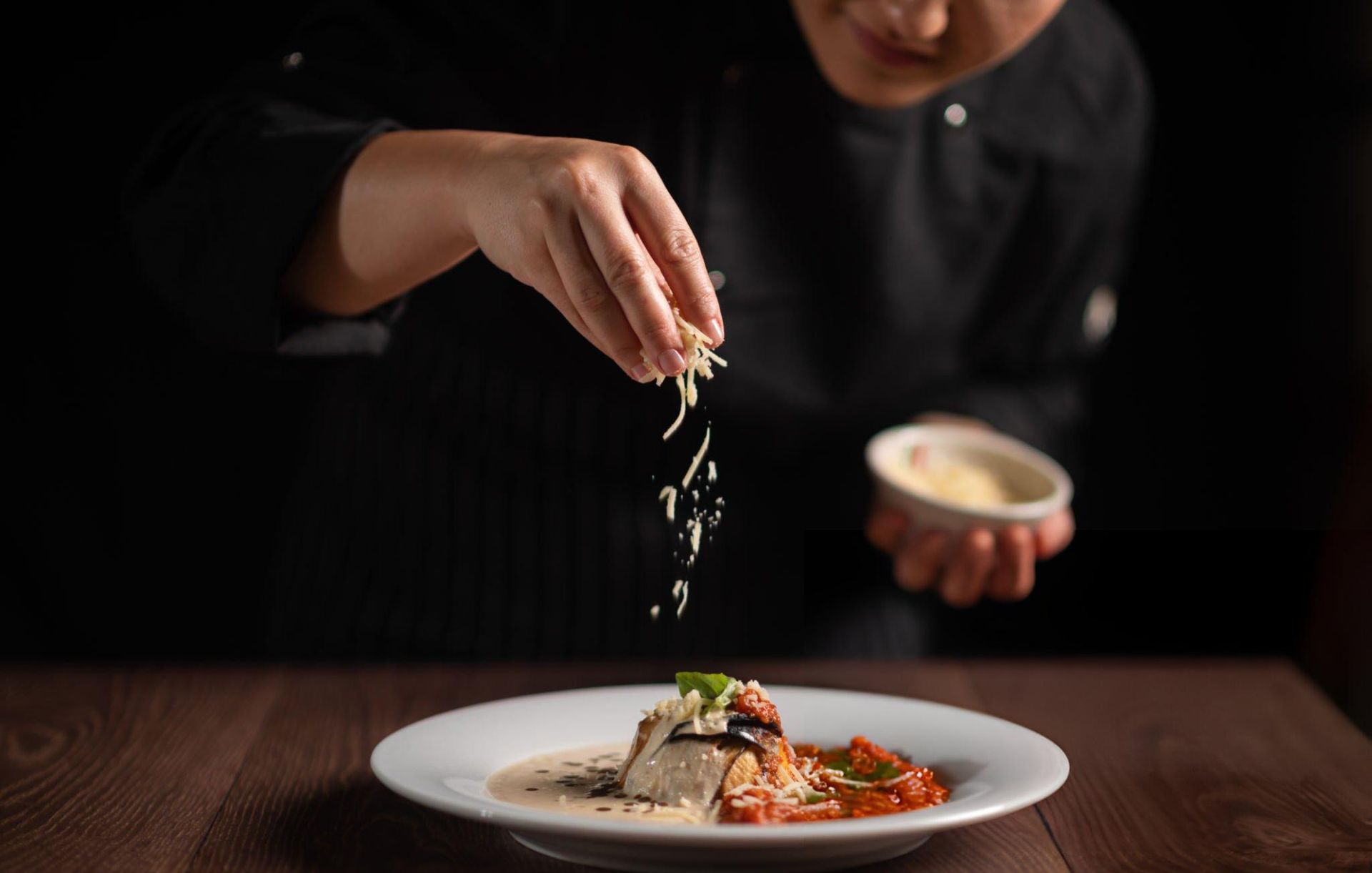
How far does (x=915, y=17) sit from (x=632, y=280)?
0.69 meters

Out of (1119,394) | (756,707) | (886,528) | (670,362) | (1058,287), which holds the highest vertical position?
(670,362)

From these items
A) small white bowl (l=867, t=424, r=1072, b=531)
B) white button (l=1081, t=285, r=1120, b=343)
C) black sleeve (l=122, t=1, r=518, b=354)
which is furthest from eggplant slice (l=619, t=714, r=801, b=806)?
white button (l=1081, t=285, r=1120, b=343)

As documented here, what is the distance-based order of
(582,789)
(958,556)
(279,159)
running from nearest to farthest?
(582,789)
(279,159)
(958,556)

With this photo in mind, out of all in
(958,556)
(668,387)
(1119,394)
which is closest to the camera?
(958,556)

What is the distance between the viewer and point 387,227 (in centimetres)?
143

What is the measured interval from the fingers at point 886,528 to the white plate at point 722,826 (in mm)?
488

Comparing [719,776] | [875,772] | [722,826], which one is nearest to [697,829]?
[722,826]

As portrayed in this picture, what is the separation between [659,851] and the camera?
0.96m

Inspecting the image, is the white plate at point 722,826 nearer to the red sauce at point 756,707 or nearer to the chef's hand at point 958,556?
the red sauce at point 756,707

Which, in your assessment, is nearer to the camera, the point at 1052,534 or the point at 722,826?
the point at 722,826

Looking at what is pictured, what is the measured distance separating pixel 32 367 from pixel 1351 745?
2.28 meters

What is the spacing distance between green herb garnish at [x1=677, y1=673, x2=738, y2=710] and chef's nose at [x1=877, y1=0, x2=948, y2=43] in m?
0.81

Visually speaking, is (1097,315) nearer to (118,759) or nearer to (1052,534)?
(1052,534)

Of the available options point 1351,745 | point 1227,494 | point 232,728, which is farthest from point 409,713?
point 1227,494
